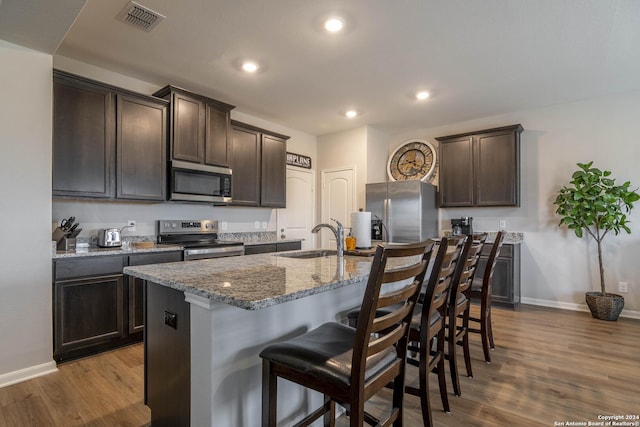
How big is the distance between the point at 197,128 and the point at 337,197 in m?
2.76

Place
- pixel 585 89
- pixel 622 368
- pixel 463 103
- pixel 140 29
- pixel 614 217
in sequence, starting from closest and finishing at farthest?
pixel 622 368, pixel 140 29, pixel 614 217, pixel 585 89, pixel 463 103

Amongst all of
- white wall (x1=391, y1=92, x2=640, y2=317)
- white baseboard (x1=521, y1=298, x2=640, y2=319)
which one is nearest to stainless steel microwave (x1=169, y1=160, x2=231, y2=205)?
white wall (x1=391, y1=92, x2=640, y2=317)

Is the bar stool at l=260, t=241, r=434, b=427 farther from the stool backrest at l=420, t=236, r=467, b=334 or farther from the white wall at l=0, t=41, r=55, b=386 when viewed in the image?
the white wall at l=0, t=41, r=55, b=386

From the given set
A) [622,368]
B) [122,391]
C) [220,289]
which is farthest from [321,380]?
[622,368]

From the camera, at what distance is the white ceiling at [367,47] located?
2.36 m

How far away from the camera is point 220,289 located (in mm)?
1136

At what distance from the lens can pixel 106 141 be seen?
2984 millimetres

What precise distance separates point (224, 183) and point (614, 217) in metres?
4.54

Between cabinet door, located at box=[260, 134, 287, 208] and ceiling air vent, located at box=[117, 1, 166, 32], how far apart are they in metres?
2.08

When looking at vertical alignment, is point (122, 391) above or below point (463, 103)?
below

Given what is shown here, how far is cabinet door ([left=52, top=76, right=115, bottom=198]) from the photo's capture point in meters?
2.71

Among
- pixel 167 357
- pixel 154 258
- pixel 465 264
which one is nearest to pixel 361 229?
pixel 465 264

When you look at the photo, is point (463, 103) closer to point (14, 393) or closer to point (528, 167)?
point (528, 167)

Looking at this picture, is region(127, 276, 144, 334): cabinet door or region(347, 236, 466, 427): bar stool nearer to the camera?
region(347, 236, 466, 427): bar stool
